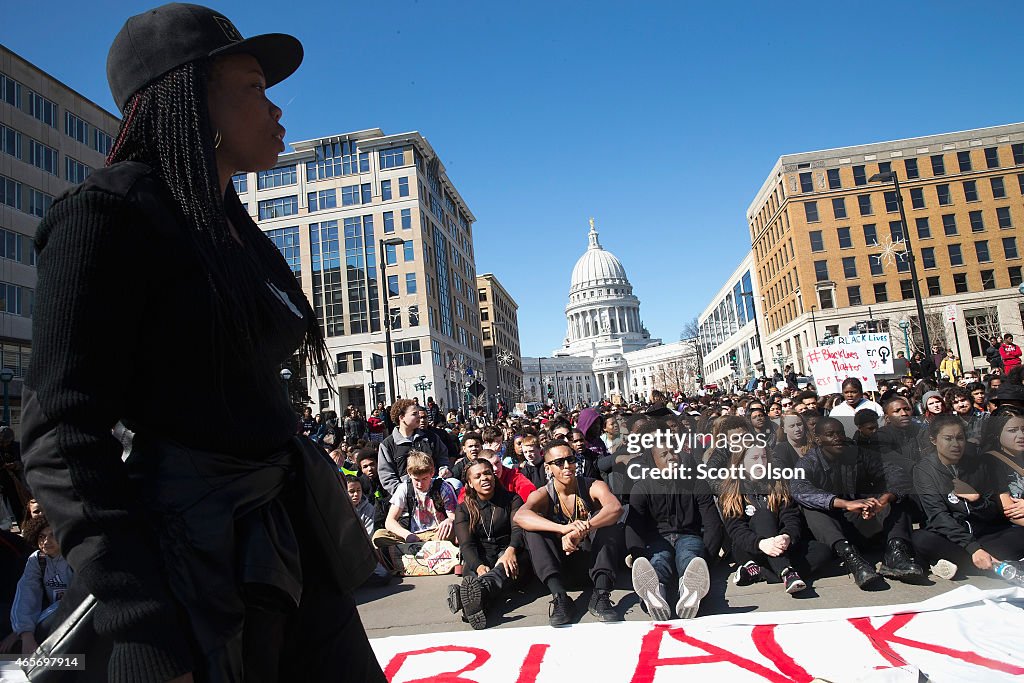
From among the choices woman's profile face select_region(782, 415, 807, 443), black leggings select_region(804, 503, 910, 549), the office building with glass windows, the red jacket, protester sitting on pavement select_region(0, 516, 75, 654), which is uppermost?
the office building with glass windows

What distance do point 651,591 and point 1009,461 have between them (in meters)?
3.46

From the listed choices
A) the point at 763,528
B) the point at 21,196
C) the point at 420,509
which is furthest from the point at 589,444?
the point at 21,196

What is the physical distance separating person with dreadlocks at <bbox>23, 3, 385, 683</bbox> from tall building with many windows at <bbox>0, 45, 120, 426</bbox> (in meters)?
32.8

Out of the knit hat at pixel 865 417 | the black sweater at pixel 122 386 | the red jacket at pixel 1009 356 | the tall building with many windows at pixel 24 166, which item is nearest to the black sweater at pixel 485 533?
the knit hat at pixel 865 417

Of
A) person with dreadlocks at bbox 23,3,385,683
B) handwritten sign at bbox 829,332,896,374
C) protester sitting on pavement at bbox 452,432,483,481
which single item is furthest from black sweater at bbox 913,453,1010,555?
handwritten sign at bbox 829,332,896,374

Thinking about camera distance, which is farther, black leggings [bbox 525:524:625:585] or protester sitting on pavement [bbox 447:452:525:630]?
protester sitting on pavement [bbox 447:452:525:630]

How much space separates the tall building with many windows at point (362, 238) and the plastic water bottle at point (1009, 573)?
53.9 m

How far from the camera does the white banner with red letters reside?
3902 millimetres

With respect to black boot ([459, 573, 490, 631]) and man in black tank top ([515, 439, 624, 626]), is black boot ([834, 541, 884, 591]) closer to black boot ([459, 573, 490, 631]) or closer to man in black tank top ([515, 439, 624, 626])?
man in black tank top ([515, 439, 624, 626])

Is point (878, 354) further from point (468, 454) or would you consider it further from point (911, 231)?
point (911, 231)

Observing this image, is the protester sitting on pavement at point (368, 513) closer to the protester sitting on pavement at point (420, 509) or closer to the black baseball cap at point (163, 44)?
the protester sitting on pavement at point (420, 509)

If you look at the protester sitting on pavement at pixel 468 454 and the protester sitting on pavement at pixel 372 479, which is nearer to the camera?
the protester sitting on pavement at pixel 372 479

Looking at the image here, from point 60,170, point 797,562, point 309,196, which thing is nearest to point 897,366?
point 797,562

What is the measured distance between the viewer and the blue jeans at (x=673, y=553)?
608cm
